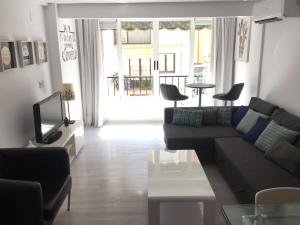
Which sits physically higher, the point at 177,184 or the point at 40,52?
the point at 40,52

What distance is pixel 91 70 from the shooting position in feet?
18.9

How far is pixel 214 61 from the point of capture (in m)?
6.00

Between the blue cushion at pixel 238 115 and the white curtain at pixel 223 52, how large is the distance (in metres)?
1.80

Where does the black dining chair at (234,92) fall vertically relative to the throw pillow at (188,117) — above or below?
above

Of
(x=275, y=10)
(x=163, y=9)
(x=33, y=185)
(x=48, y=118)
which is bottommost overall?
(x=33, y=185)

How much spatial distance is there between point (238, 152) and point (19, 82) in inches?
108

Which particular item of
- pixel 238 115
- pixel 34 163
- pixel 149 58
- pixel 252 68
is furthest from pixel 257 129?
pixel 149 58

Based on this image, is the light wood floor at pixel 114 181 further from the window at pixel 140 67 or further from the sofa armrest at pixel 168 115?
the window at pixel 140 67

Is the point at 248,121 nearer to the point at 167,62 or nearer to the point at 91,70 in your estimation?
the point at 167,62

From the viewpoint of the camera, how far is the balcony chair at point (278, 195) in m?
1.80

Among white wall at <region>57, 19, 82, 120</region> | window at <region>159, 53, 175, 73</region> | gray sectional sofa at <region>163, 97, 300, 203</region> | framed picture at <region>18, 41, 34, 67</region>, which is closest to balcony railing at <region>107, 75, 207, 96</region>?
window at <region>159, 53, 175, 73</region>

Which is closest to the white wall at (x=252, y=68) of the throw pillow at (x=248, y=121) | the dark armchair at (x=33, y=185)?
the throw pillow at (x=248, y=121)

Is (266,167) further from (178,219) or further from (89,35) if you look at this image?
(89,35)

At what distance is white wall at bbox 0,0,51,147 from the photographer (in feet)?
10.1
